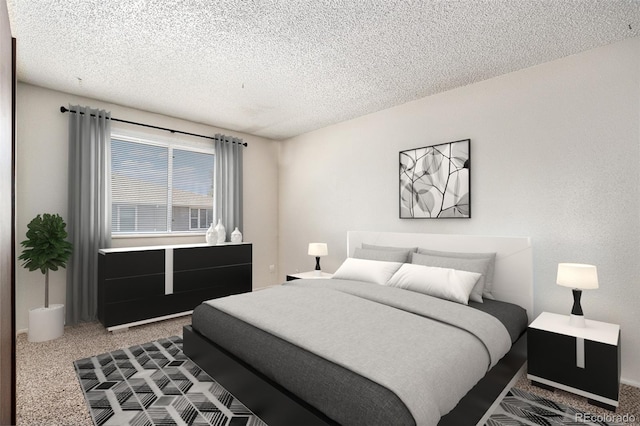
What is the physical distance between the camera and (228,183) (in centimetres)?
502

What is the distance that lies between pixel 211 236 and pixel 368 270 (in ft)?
7.91

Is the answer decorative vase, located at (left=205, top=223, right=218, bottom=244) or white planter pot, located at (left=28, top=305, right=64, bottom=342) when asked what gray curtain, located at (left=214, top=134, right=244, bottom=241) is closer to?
decorative vase, located at (left=205, top=223, right=218, bottom=244)

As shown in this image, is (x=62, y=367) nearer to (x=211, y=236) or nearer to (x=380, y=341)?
(x=211, y=236)

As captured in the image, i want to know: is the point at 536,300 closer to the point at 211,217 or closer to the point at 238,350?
the point at 238,350

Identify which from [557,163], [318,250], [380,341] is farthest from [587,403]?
[318,250]

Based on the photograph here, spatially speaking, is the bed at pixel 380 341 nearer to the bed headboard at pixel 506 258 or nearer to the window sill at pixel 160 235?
the bed headboard at pixel 506 258

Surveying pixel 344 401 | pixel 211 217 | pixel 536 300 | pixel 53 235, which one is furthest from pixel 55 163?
pixel 536 300

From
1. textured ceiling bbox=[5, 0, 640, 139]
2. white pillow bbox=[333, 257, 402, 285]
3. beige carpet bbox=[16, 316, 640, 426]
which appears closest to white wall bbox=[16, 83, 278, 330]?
textured ceiling bbox=[5, 0, 640, 139]

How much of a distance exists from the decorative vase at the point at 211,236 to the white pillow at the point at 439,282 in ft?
8.89

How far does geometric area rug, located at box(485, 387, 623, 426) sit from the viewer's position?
204cm

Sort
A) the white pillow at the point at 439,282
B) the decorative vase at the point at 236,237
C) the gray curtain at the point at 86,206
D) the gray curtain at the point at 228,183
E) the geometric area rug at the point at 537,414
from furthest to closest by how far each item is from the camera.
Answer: the gray curtain at the point at 228,183, the decorative vase at the point at 236,237, the gray curtain at the point at 86,206, the white pillow at the point at 439,282, the geometric area rug at the point at 537,414

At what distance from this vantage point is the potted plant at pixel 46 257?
320 cm

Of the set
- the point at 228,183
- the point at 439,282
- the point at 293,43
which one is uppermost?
the point at 293,43

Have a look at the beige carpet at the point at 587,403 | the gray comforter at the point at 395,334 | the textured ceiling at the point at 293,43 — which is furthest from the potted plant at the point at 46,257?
the beige carpet at the point at 587,403
